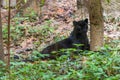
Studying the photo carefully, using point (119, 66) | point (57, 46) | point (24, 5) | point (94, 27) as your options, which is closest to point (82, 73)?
point (119, 66)

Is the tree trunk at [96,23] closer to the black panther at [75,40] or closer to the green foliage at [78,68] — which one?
the black panther at [75,40]

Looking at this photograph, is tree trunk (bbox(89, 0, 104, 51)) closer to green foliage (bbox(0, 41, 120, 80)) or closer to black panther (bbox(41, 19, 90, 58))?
black panther (bbox(41, 19, 90, 58))

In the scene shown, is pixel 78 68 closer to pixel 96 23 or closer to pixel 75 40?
pixel 96 23

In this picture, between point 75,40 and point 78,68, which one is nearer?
point 78,68

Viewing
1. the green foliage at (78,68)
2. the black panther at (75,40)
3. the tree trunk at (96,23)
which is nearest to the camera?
the green foliage at (78,68)

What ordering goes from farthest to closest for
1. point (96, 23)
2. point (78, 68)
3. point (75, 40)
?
point (75, 40)
point (96, 23)
point (78, 68)

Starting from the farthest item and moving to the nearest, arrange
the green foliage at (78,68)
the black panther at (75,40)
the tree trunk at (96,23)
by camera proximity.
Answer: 1. the black panther at (75,40)
2. the tree trunk at (96,23)
3. the green foliage at (78,68)

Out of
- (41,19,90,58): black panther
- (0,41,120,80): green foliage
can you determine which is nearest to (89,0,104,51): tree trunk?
(41,19,90,58): black panther

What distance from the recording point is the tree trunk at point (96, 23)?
7540mm

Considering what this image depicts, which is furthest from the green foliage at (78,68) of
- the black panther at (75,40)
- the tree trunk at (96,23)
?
the black panther at (75,40)

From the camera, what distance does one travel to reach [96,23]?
303 inches

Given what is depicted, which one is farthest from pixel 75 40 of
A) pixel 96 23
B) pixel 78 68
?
pixel 78 68

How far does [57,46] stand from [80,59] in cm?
361

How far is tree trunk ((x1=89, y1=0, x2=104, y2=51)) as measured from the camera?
297 inches
